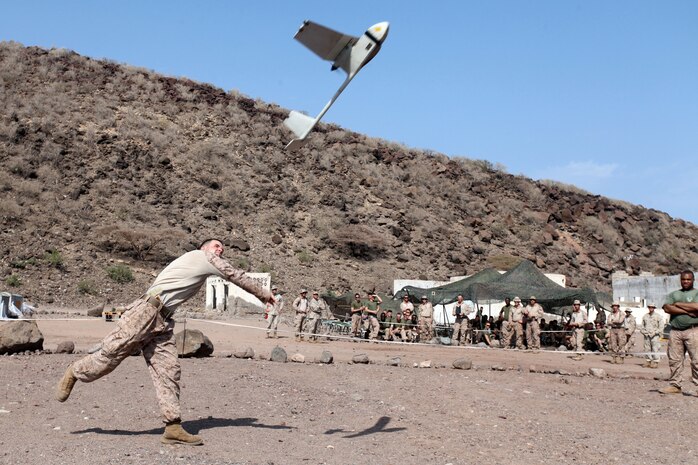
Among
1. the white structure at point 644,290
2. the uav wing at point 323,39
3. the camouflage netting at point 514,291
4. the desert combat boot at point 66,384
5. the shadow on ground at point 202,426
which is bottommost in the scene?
the shadow on ground at point 202,426

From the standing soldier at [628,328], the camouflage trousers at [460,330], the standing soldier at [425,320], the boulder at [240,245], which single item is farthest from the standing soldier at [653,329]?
the boulder at [240,245]

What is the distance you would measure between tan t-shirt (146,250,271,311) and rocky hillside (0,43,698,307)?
27127mm

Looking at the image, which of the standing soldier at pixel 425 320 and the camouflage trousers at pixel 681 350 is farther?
the standing soldier at pixel 425 320

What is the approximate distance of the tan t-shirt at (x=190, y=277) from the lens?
702 centimetres

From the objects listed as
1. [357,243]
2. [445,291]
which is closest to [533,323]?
[445,291]

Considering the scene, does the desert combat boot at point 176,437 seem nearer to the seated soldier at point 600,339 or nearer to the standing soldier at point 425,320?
the standing soldier at point 425,320

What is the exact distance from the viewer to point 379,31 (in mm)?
11477

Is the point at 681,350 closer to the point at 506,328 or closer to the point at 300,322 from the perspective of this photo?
the point at 506,328

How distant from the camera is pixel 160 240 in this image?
40188 mm

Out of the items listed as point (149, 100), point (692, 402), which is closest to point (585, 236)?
point (149, 100)

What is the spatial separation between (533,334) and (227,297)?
49.9 ft

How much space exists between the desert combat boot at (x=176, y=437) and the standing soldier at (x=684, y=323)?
753 cm

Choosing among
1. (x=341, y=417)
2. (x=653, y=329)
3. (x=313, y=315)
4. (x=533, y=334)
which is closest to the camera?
(x=341, y=417)

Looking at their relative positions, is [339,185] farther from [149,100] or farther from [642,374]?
[642,374]
